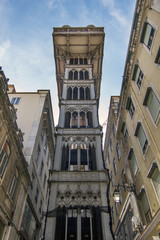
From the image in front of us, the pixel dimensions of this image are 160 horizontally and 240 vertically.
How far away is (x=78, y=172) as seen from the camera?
21.9m

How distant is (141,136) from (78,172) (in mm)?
8536

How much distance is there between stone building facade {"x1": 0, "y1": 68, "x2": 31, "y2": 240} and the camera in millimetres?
15161

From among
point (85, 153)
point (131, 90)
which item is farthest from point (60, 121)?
point (131, 90)

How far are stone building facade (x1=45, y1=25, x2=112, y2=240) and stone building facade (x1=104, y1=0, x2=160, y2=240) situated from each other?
11.2ft

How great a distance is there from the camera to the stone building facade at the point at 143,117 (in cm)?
1391

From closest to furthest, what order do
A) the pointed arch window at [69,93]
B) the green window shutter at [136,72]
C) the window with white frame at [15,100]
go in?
the green window shutter at [136,72] → the window with white frame at [15,100] → the pointed arch window at [69,93]

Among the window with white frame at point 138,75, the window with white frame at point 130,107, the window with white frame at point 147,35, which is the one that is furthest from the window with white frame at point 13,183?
the window with white frame at point 147,35

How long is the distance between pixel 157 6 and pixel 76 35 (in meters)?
38.0

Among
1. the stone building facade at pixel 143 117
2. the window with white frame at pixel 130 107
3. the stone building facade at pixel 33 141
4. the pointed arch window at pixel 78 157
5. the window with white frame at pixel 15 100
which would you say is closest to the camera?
the stone building facade at pixel 143 117

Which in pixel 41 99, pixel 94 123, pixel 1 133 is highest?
pixel 41 99

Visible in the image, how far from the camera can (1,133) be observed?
Answer: 15.2 m

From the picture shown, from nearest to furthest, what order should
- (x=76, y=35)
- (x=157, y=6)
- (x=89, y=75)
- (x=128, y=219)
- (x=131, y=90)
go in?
(x=157, y=6) → (x=131, y=90) → (x=128, y=219) → (x=89, y=75) → (x=76, y=35)

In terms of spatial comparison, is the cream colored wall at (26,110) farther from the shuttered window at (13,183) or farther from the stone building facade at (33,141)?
the shuttered window at (13,183)

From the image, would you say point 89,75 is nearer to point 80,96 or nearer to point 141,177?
point 80,96
